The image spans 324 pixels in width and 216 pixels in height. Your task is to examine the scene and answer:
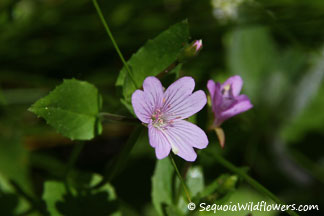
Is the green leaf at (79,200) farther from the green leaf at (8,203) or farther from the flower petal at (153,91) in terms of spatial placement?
the flower petal at (153,91)

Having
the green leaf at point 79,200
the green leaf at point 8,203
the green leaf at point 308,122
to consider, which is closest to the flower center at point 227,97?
the green leaf at point 79,200

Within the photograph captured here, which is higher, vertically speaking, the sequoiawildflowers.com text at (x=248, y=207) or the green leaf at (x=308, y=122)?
the sequoiawildflowers.com text at (x=248, y=207)

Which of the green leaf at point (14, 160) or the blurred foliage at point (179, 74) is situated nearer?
the green leaf at point (14, 160)

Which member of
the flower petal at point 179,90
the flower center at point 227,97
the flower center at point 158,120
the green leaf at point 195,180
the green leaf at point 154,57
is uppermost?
the green leaf at point 154,57

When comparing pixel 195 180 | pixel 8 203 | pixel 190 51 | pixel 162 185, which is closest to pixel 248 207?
pixel 195 180

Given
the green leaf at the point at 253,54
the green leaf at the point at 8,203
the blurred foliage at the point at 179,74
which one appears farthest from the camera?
the green leaf at the point at 253,54

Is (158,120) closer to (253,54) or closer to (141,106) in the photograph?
(141,106)

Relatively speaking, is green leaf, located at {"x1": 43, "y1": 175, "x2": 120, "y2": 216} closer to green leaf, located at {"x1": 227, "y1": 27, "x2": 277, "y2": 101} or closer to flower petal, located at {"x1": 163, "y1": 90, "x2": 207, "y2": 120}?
flower petal, located at {"x1": 163, "y1": 90, "x2": 207, "y2": 120}

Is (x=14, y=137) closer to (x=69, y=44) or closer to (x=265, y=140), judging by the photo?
(x=69, y=44)

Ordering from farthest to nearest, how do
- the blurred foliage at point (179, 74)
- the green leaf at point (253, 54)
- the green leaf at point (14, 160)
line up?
the green leaf at point (253, 54)
the blurred foliage at point (179, 74)
the green leaf at point (14, 160)
